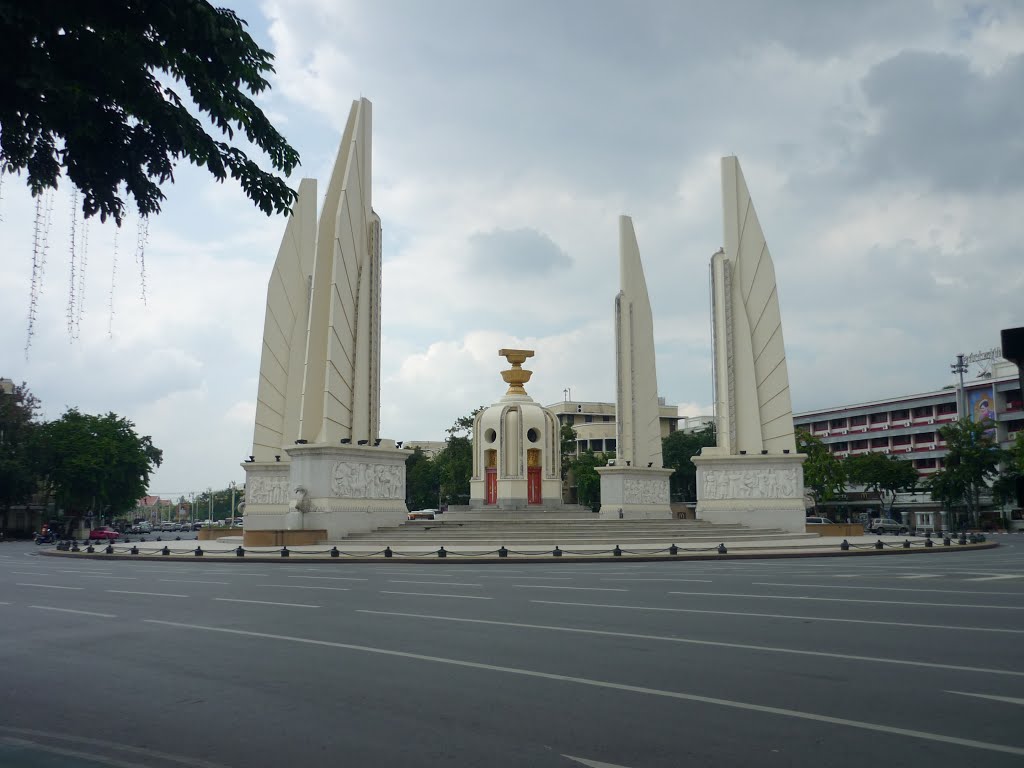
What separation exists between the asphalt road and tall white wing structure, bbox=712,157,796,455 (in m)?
22.1

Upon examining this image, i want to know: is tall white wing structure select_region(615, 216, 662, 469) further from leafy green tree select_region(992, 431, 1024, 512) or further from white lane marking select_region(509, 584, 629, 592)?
white lane marking select_region(509, 584, 629, 592)

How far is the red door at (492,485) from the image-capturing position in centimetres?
4503

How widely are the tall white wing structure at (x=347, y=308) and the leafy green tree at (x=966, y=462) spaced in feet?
119

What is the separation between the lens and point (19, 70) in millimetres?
5094

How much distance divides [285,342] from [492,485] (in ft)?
45.6

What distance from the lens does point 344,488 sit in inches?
1145

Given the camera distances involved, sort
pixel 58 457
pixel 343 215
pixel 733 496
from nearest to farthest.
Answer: pixel 343 215 → pixel 733 496 → pixel 58 457

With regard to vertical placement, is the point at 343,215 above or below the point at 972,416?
above

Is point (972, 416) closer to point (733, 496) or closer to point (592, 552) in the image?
point (733, 496)

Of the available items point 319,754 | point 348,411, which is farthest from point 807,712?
point 348,411

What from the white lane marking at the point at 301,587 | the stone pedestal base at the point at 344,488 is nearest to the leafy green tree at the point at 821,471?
the stone pedestal base at the point at 344,488

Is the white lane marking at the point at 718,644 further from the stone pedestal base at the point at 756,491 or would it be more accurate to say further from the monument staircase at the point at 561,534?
the stone pedestal base at the point at 756,491

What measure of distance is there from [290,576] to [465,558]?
6115 mm

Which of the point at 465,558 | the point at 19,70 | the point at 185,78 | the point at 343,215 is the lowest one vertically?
the point at 465,558
